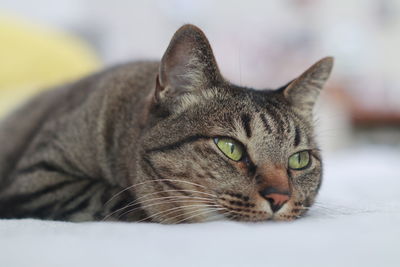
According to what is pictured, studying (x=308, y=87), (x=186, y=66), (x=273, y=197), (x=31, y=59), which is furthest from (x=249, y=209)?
(x=31, y=59)

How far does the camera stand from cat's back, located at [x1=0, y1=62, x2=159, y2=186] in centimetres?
145

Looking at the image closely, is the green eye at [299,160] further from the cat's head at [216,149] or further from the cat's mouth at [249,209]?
the cat's mouth at [249,209]

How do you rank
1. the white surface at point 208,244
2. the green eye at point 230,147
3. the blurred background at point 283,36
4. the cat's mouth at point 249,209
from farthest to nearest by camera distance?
the blurred background at point 283,36, the green eye at point 230,147, the cat's mouth at point 249,209, the white surface at point 208,244

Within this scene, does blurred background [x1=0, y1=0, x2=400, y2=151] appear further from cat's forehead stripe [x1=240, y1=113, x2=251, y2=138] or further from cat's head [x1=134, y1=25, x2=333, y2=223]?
cat's forehead stripe [x1=240, y1=113, x2=251, y2=138]

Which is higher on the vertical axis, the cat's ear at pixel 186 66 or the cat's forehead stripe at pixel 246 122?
the cat's ear at pixel 186 66

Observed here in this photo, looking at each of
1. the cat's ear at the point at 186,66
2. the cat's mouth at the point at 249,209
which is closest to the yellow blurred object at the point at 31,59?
the cat's ear at the point at 186,66

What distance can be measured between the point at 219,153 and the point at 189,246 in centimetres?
36

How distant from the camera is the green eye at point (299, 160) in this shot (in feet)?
3.60

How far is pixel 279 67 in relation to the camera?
13.8 ft

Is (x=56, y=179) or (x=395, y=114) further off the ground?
(x=56, y=179)

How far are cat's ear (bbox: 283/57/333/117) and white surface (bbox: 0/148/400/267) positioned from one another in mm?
463

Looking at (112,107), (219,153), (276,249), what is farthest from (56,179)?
(276,249)

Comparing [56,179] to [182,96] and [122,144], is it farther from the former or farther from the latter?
[182,96]

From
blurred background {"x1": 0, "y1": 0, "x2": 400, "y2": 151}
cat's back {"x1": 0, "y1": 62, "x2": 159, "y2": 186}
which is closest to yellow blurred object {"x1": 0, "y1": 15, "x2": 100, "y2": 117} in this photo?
cat's back {"x1": 0, "y1": 62, "x2": 159, "y2": 186}
